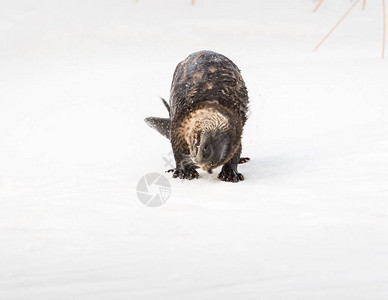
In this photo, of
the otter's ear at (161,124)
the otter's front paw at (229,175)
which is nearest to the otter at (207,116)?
the otter's front paw at (229,175)

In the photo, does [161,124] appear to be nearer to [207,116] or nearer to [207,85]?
[207,85]

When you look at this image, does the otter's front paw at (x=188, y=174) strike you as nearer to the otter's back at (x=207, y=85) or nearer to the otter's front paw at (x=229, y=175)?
the otter's front paw at (x=229, y=175)

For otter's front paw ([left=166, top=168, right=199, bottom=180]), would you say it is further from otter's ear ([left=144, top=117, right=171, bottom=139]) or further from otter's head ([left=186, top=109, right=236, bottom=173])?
otter's ear ([left=144, top=117, right=171, bottom=139])

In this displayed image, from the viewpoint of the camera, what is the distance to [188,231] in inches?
141

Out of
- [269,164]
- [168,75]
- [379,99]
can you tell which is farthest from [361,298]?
[168,75]

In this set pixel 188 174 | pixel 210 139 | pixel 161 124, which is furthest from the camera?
pixel 161 124

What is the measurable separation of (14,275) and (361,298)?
4.52 ft

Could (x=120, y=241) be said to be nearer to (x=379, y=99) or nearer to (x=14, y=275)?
(x=14, y=275)

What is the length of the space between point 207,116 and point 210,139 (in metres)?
0.29

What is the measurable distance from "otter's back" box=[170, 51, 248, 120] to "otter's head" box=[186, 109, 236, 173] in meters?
0.21

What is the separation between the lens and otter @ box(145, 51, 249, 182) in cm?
462

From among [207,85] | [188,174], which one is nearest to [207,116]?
[207,85]

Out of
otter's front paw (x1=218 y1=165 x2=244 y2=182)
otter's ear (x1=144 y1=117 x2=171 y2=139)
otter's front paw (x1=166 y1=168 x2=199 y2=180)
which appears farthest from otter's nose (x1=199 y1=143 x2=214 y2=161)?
otter's ear (x1=144 y1=117 x2=171 y2=139)

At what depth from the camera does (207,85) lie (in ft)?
16.9
